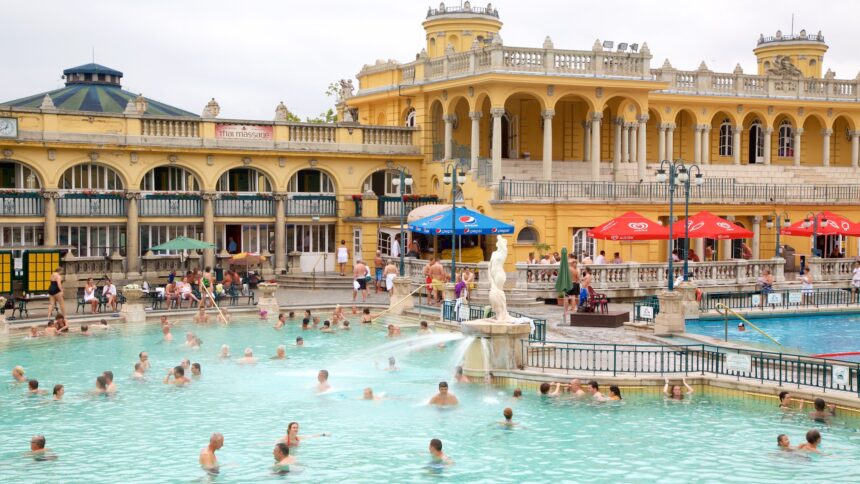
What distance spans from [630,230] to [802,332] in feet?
24.1

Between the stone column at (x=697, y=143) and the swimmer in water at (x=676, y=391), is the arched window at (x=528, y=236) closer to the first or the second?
the stone column at (x=697, y=143)

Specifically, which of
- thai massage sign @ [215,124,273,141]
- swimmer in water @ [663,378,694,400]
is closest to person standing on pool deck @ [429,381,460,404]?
swimmer in water @ [663,378,694,400]

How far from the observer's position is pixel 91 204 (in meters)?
38.4

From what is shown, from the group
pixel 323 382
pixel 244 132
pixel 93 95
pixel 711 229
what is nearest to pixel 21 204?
pixel 244 132

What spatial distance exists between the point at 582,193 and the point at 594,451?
2348cm

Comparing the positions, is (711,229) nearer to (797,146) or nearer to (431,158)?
Result: (431,158)

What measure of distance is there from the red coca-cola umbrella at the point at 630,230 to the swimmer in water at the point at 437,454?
1929 cm

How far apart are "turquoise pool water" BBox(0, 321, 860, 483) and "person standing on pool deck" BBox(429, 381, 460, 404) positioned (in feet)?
0.91

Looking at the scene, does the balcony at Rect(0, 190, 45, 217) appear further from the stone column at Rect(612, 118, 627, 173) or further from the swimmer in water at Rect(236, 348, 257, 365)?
the stone column at Rect(612, 118, 627, 173)

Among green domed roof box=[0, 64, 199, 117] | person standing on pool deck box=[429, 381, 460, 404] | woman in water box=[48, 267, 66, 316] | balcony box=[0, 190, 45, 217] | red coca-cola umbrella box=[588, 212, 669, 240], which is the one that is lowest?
person standing on pool deck box=[429, 381, 460, 404]

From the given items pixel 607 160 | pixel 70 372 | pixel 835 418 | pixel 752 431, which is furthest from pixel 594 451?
pixel 607 160

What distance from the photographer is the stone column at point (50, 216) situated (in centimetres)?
3734

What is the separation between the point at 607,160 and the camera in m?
48.3

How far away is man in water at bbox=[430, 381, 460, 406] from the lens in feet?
69.1
